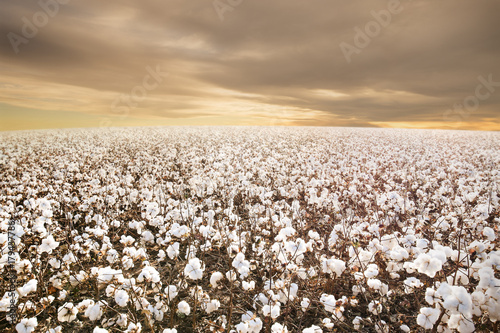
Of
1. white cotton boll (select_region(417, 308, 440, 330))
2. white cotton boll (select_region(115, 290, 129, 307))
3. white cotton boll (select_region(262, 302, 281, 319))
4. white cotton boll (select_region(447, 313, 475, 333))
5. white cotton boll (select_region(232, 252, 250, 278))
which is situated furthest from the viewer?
white cotton boll (select_region(232, 252, 250, 278))

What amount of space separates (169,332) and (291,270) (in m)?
1.81

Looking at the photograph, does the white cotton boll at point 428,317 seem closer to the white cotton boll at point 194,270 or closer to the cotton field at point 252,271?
the cotton field at point 252,271

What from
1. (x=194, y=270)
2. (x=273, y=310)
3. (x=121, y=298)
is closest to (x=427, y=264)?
(x=273, y=310)

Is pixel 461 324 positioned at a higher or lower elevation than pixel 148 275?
lower

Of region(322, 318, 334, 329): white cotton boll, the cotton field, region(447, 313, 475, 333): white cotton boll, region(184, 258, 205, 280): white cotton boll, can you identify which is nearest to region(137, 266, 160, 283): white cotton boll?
the cotton field

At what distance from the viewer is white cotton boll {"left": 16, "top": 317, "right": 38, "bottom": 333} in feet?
9.12

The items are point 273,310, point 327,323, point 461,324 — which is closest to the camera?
point 461,324

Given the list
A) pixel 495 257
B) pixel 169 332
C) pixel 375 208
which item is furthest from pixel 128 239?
pixel 375 208

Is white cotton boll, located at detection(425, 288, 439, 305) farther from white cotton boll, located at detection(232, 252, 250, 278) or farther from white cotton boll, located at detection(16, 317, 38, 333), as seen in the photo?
white cotton boll, located at detection(16, 317, 38, 333)

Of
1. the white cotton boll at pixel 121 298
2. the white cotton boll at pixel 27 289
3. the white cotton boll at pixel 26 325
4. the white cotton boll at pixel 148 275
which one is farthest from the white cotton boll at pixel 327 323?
the white cotton boll at pixel 27 289

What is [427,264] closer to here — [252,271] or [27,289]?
[252,271]

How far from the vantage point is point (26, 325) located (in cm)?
282

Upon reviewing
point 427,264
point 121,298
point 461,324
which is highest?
point 427,264

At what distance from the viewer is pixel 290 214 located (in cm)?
675
